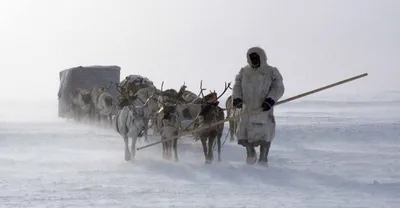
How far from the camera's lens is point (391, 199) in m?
8.16

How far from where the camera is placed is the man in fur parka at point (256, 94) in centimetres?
1131

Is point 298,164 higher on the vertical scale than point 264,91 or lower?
lower

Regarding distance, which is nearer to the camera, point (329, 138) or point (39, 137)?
point (329, 138)

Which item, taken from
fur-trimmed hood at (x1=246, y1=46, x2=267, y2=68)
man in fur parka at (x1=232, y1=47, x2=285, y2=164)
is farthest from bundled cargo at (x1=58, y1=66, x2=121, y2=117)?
fur-trimmed hood at (x1=246, y1=46, x2=267, y2=68)

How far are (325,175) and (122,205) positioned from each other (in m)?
3.65

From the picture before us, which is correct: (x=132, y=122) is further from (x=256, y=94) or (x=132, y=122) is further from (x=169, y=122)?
(x=256, y=94)

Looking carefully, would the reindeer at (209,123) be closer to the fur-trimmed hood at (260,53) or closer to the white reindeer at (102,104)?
the fur-trimmed hood at (260,53)

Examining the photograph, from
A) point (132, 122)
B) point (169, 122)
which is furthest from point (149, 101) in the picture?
point (169, 122)

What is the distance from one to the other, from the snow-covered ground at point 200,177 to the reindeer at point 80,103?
10.9 metres

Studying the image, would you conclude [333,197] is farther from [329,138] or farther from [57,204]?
[329,138]

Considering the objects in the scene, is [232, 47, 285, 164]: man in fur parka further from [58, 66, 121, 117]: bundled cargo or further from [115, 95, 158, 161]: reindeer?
[58, 66, 121, 117]: bundled cargo

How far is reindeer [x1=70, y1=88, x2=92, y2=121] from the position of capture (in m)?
28.3

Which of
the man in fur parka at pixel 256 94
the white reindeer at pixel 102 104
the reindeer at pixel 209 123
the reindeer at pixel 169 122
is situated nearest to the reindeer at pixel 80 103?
the white reindeer at pixel 102 104

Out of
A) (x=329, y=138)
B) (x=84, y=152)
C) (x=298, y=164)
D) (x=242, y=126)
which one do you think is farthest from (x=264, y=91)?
(x=329, y=138)
